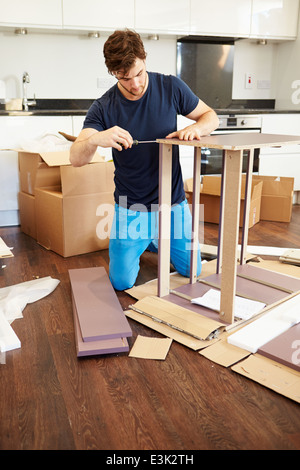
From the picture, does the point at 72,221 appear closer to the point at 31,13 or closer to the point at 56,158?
the point at 56,158

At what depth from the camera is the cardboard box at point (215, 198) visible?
3.25 metres

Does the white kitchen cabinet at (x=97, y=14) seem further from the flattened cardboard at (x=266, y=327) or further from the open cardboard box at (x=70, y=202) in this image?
the flattened cardboard at (x=266, y=327)

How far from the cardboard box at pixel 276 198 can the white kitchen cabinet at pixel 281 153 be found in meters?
0.59

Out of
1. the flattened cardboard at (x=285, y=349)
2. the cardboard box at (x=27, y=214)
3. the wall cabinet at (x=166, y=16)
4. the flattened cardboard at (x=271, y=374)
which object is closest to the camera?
the flattened cardboard at (x=271, y=374)

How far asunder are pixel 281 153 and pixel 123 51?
103 inches

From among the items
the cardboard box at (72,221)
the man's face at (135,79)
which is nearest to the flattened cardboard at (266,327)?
the man's face at (135,79)

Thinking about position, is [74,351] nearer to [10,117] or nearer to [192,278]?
[192,278]

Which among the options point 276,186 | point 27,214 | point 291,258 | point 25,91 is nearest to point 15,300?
point 27,214

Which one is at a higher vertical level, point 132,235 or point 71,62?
point 71,62

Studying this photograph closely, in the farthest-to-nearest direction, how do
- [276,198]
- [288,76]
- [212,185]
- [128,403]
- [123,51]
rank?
[288,76] < [276,198] < [212,185] < [123,51] < [128,403]

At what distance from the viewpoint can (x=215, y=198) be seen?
340 centimetres

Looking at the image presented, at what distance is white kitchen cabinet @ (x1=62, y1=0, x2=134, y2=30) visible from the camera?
3482 mm

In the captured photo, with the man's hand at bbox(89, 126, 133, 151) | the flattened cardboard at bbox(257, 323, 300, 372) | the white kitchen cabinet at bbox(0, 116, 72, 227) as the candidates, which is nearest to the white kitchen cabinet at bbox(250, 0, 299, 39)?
the white kitchen cabinet at bbox(0, 116, 72, 227)
